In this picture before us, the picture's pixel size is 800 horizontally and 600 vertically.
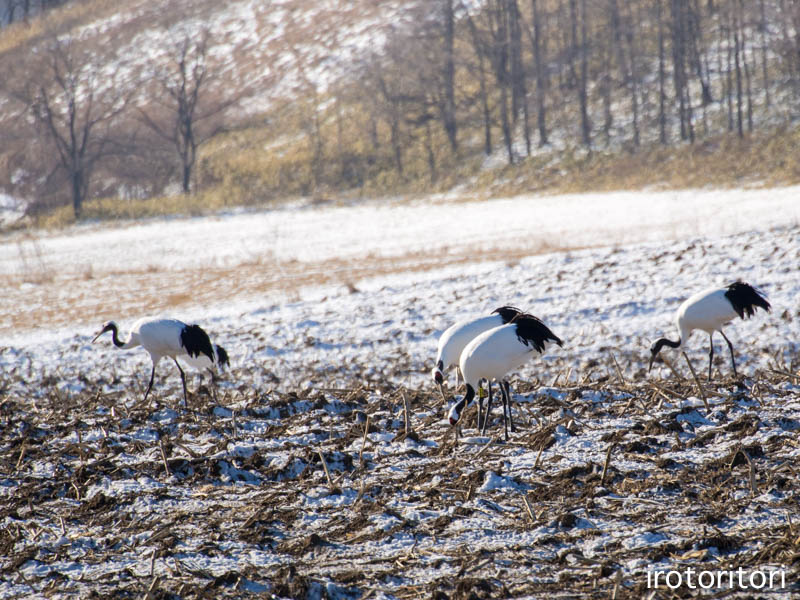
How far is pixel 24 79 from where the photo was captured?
5406 cm

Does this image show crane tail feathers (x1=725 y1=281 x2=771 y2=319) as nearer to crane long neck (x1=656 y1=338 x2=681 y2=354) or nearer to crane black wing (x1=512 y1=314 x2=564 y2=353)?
crane long neck (x1=656 y1=338 x2=681 y2=354)

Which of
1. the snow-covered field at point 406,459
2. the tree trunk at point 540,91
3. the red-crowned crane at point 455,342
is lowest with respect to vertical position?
the snow-covered field at point 406,459

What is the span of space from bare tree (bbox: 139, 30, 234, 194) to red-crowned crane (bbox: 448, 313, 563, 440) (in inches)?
1814

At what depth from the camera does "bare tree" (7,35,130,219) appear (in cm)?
4800

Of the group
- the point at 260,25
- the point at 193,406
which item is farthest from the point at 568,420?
the point at 260,25

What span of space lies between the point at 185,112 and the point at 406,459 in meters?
50.8

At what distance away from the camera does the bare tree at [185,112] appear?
174ft

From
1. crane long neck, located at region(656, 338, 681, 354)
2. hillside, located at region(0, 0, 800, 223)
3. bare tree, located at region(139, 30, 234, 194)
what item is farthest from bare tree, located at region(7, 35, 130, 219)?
crane long neck, located at region(656, 338, 681, 354)

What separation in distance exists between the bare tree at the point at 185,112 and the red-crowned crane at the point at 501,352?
151 ft

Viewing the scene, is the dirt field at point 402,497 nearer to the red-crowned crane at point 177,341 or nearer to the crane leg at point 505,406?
the crane leg at point 505,406

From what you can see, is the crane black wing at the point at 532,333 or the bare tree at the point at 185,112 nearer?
the crane black wing at the point at 532,333

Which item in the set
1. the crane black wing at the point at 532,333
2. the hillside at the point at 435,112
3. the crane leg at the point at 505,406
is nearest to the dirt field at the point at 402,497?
the crane leg at the point at 505,406

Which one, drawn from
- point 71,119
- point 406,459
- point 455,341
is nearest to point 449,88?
point 71,119

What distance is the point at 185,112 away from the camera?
5325 centimetres
